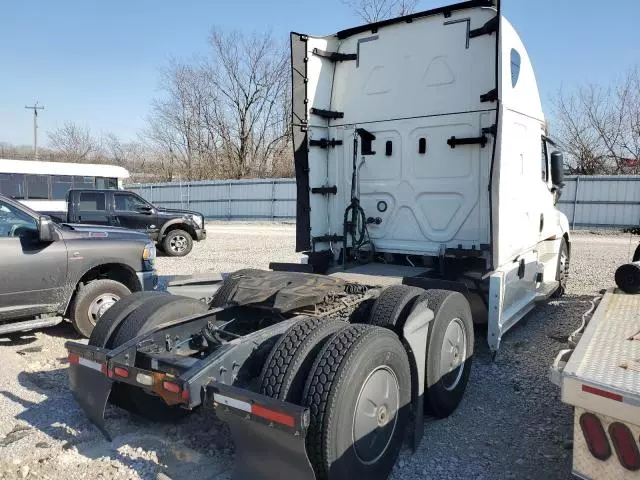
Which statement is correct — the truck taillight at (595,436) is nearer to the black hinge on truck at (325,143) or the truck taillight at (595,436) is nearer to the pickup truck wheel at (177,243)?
the black hinge on truck at (325,143)

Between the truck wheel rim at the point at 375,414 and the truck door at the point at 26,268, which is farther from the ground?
the truck door at the point at 26,268

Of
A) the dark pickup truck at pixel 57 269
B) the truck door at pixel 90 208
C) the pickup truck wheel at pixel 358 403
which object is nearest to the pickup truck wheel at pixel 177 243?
the truck door at pixel 90 208

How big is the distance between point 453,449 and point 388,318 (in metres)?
1.00

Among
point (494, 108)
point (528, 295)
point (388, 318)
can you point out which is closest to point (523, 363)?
point (528, 295)

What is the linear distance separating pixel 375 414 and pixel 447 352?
1.22 metres

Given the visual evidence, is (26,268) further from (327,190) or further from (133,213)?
(133,213)

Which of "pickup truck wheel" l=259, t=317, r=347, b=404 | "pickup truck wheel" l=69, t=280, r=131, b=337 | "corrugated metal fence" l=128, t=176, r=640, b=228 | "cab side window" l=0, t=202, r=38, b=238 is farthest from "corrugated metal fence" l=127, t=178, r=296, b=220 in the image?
"pickup truck wheel" l=259, t=317, r=347, b=404

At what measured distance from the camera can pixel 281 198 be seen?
2539cm

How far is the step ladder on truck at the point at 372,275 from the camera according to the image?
2.79 metres

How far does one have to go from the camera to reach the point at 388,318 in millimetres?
3744

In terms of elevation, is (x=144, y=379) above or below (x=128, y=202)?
below

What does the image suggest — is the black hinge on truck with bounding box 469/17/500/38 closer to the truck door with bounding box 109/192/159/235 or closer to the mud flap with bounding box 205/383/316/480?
the mud flap with bounding box 205/383/316/480

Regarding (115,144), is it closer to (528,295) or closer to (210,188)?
Answer: (210,188)

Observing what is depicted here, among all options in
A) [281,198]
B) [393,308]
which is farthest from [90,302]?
[281,198]
